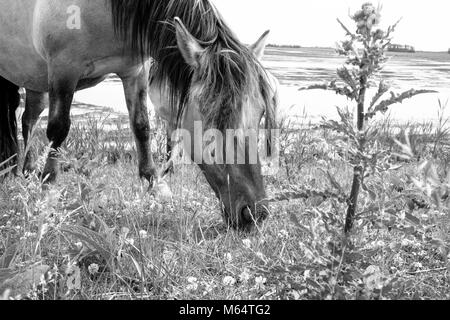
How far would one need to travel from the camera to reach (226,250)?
8.15 feet

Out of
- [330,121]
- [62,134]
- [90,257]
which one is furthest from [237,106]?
[62,134]

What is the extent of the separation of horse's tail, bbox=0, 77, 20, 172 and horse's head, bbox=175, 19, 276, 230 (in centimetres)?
218

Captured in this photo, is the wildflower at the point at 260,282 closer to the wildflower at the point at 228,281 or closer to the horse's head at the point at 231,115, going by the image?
the wildflower at the point at 228,281

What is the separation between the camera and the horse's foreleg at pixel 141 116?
3881 mm

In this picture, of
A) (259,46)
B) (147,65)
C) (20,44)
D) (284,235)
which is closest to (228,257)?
(284,235)

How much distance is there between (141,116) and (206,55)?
1286 millimetres

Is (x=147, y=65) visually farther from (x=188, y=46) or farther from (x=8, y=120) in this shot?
(x=8, y=120)

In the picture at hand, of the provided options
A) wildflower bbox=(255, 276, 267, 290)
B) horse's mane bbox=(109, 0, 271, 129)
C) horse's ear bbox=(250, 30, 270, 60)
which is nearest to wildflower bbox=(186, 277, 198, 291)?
wildflower bbox=(255, 276, 267, 290)

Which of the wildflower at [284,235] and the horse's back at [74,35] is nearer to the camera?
the wildflower at [284,235]

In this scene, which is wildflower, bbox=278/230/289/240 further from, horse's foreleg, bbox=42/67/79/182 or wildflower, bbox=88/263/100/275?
horse's foreleg, bbox=42/67/79/182

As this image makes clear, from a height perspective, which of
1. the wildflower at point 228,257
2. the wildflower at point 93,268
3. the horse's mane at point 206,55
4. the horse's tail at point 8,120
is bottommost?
the wildflower at point 228,257

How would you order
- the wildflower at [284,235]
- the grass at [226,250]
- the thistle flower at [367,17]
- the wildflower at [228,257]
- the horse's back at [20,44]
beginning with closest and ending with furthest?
the thistle flower at [367,17], the grass at [226,250], the wildflower at [228,257], the wildflower at [284,235], the horse's back at [20,44]

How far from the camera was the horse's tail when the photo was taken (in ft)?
14.3

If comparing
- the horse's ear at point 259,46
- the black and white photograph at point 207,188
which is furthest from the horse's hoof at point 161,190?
the horse's ear at point 259,46
